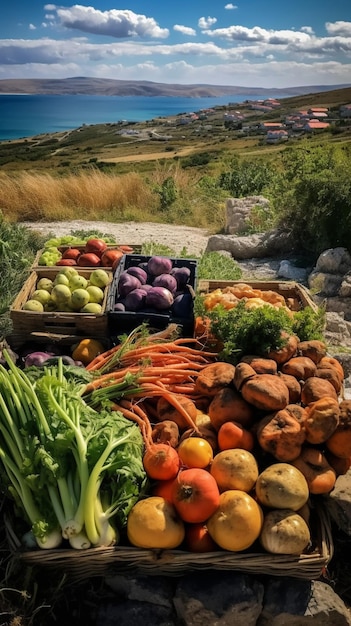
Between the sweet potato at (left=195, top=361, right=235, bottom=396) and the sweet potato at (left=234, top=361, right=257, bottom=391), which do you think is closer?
the sweet potato at (left=234, top=361, right=257, bottom=391)

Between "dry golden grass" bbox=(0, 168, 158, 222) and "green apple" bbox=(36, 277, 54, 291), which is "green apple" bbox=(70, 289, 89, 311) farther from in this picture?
"dry golden grass" bbox=(0, 168, 158, 222)

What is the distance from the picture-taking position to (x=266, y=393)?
2.69 m

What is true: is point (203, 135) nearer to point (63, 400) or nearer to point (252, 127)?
point (252, 127)

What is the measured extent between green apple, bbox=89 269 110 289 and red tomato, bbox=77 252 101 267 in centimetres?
44

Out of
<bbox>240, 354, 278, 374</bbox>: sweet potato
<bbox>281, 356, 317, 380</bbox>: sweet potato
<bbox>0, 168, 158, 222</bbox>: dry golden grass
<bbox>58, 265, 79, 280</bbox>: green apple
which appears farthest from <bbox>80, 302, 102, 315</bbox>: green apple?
<bbox>0, 168, 158, 222</bbox>: dry golden grass

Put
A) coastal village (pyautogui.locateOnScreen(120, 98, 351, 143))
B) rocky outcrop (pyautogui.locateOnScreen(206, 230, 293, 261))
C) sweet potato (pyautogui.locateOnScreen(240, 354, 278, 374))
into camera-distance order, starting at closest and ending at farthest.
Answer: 1. sweet potato (pyautogui.locateOnScreen(240, 354, 278, 374))
2. rocky outcrop (pyautogui.locateOnScreen(206, 230, 293, 261))
3. coastal village (pyautogui.locateOnScreen(120, 98, 351, 143))

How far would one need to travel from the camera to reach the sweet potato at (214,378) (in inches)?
118

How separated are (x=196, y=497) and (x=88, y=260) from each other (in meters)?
3.09

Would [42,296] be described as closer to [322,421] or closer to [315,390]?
[315,390]

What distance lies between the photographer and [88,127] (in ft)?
204

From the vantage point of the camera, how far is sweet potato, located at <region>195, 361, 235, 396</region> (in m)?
3.00

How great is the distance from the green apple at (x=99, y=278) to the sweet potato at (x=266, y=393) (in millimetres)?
2091

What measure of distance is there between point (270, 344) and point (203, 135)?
5231cm

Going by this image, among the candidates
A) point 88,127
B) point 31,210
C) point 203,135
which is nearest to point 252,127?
point 203,135
